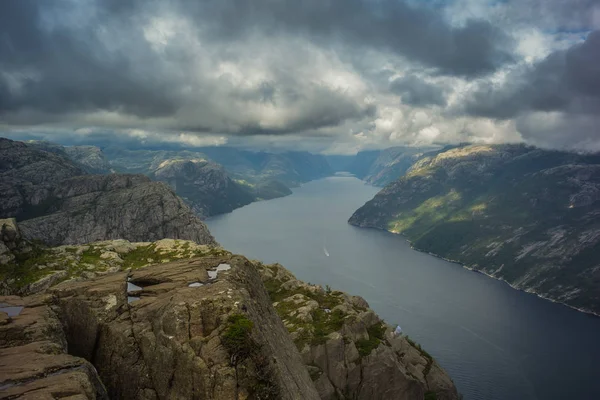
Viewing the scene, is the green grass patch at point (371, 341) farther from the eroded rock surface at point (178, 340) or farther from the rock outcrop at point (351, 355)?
the eroded rock surface at point (178, 340)

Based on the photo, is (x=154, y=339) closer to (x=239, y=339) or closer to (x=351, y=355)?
(x=239, y=339)

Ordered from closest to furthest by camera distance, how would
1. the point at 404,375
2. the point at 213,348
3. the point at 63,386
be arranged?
1. the point at 63,386
2. the point at 213,348
3. the point at 404,375

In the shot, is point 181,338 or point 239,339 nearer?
point 239,339

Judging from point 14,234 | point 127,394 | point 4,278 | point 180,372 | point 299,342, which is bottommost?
point 299,342

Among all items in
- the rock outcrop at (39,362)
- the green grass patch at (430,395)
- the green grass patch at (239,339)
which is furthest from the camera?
the green grass patch at (430,395)

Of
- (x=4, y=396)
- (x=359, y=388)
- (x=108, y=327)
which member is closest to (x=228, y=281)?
(x=108, y=327)

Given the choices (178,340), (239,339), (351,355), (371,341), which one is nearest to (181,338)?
(178,340)

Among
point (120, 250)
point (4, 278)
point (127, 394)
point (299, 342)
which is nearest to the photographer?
→ point (127, 394)

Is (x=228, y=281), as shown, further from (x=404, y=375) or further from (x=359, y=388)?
(x=404, y=375)

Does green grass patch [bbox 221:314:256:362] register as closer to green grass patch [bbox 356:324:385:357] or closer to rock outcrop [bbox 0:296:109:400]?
rock outcrop [bbox 0:296:109:400]

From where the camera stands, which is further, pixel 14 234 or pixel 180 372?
pixel 14 234

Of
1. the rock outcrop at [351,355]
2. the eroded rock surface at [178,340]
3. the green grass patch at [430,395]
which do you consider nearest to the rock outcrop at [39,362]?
the eroded rock surface at [178,340]
